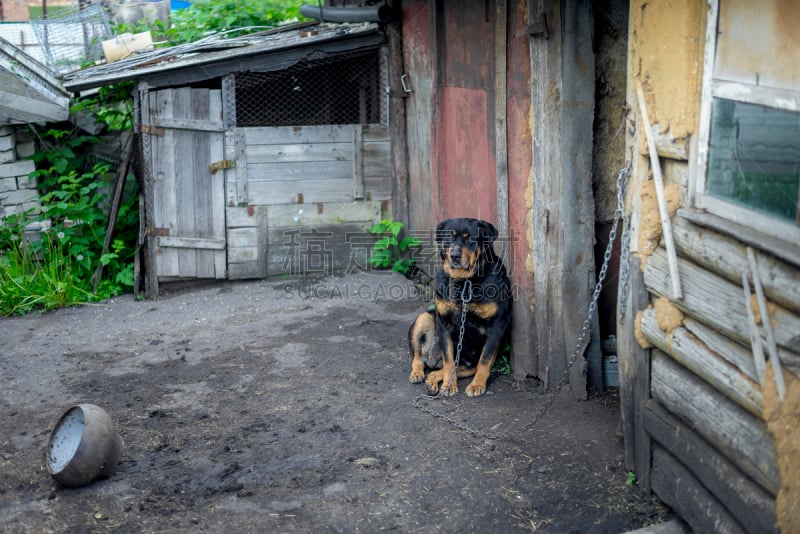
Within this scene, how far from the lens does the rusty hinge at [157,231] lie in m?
9.32

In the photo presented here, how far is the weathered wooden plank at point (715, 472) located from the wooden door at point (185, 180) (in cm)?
601

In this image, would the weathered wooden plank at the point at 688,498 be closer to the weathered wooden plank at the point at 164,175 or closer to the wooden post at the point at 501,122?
the wooden post at the point at 501,122

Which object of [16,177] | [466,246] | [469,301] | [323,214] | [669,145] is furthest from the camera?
[16,177]

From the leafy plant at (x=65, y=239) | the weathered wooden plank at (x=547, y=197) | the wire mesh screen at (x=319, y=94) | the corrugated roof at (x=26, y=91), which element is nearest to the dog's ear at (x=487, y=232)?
the weathered wooden plank at (x=547, y=197)

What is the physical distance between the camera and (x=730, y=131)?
3900 mm

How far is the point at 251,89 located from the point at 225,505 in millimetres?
5791

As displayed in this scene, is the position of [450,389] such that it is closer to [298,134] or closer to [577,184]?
[577,184]

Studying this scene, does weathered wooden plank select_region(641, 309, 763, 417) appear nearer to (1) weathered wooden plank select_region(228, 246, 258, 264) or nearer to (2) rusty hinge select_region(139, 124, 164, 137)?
(1) weathered wooden plank select_region(228, 246, 258, 264)

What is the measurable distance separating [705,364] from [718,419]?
0.87 feet

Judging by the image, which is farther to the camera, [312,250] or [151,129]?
[312,250]

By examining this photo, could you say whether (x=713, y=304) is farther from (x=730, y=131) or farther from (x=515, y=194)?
(x=515, y=194)

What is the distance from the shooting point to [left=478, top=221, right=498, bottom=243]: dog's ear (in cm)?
638

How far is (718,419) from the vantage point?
4008 millimetres

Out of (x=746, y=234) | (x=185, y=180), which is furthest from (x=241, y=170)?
(x=746, y=234)
